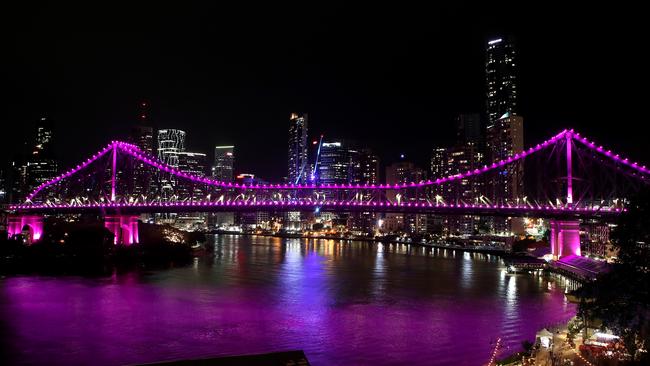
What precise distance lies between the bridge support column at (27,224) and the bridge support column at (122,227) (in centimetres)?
726

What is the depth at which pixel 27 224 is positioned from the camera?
56125 millimetres

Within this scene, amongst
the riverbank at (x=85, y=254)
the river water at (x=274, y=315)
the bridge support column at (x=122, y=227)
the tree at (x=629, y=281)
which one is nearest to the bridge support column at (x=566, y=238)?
the river water at (x=274, y=315)

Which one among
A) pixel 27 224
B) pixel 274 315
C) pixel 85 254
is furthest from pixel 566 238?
pixel 27 224

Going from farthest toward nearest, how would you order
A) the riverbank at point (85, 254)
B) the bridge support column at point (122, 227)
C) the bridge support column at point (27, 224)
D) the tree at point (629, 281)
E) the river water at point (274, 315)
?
the bridge support column at point (27, 224) → the bridge support column at point (122, 227) → the riverbank at point (85, 254) → the river water at point (274, 315) → the tree at point (629, 281)

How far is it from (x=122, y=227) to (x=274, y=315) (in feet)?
107

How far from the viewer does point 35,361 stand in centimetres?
1786

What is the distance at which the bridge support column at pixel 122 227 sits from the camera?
52656 mm

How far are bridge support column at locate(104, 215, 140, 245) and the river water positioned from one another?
13.3m

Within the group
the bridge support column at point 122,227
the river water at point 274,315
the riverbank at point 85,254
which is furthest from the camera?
the bridge support column at point 122,227

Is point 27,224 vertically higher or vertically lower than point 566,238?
higher

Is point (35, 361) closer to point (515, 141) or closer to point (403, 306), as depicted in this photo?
point (403, 306)

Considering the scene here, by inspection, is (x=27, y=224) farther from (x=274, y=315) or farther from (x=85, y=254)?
(x=274, y=315)

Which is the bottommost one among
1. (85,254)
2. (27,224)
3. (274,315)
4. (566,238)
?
(274,315)

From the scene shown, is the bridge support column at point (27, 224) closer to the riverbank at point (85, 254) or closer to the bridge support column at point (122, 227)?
the riverbank at point (85, 254)
